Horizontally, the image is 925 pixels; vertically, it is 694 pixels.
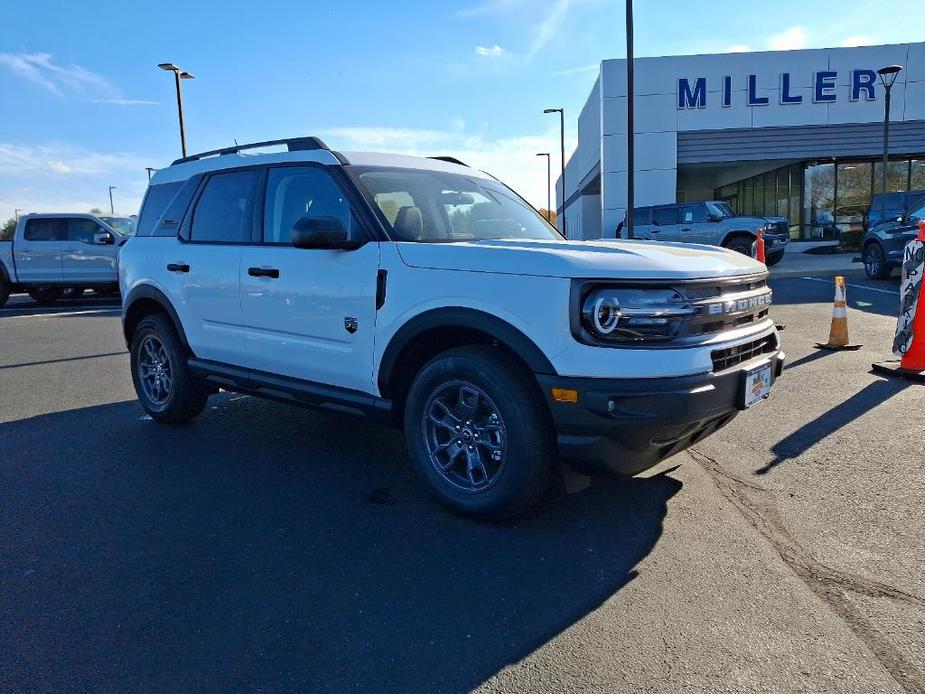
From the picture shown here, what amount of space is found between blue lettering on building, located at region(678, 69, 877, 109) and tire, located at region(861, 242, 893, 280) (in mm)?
12922

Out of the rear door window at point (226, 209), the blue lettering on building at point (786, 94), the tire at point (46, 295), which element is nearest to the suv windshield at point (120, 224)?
the tire at point (46, 295)

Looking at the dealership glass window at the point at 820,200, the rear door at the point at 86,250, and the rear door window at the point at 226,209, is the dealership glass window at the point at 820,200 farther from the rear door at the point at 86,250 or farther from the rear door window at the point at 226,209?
the rear door window at the point at 226,209

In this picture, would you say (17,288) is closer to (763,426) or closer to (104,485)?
(104,485)

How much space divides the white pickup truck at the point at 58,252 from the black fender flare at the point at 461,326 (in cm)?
1565

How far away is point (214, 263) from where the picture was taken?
4.93 metres

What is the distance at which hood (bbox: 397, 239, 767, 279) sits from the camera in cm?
319

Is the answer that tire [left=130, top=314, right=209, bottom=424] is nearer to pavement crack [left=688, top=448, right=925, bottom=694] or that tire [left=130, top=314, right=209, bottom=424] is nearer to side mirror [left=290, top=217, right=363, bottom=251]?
side mirror [left=290, top=217, right=363, bottom=251]

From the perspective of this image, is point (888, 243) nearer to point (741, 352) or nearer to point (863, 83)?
point (741, 352)

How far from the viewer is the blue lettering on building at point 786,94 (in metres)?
25.4

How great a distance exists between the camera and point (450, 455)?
3742mm

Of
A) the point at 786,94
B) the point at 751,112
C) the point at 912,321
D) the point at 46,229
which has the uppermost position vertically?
the point at 786,94

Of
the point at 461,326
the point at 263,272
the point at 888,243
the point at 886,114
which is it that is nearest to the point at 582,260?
the point at 461,326

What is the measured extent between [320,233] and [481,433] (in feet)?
4.53

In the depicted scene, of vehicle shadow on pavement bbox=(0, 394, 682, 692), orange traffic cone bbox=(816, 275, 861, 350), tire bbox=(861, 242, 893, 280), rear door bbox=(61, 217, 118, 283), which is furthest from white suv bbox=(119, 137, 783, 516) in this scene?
rear door bbox=(61, 217, 118, 283)
